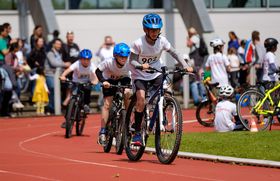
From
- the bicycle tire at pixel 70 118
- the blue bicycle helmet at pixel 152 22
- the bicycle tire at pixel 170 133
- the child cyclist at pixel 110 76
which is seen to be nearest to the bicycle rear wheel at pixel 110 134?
the child cyclist at pixel 110 76

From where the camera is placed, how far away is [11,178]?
→ 14.0 meters

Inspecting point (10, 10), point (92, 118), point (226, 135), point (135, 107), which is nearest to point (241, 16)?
point (10, 10)

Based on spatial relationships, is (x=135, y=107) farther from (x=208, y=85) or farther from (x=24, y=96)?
(x=24, y=96)

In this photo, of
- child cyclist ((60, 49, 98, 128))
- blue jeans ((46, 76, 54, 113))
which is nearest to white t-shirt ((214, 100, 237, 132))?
child cyclist ((60, 49, 98, 128))

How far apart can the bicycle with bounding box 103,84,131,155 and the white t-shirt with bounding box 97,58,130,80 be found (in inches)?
11.3

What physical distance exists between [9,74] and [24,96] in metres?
2.22

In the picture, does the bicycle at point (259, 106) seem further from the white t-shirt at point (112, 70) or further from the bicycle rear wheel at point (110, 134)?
the bicycle rear wheel at point (110, 134)

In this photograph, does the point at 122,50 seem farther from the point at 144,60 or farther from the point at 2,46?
the point at 2,46

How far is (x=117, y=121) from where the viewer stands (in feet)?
58.5

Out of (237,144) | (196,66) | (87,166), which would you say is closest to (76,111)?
(237,144)

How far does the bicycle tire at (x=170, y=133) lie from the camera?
15.0 m

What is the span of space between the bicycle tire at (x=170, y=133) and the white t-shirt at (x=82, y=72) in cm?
712

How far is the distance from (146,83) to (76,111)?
6.32 meters

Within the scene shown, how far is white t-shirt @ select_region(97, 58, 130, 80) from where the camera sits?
18.6m
